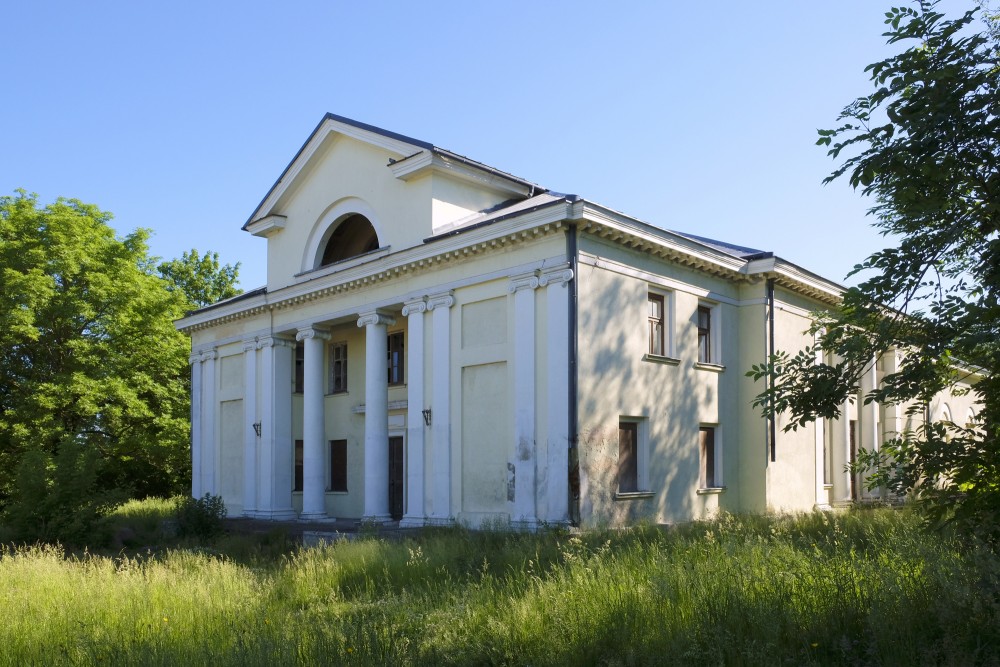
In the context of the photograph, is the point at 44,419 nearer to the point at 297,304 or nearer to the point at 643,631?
the point at 297,304

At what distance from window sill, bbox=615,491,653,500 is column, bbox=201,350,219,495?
16.4 metres

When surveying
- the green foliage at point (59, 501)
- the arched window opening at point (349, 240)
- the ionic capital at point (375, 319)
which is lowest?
the green foliage at point (59, 501)

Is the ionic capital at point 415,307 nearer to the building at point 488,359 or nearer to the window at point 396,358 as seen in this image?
the building at point 488,359

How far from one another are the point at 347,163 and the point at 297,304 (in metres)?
4.55

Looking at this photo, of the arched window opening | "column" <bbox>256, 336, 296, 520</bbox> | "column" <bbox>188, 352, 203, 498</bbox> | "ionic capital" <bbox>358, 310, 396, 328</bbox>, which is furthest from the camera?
"column" <bbox>188, 352, 203, 498</bbox>

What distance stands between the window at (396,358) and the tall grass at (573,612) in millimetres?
12524

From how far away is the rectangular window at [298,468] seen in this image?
2848 cm

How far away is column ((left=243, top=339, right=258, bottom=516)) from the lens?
2805 cm

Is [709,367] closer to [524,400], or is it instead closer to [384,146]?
[524,400]

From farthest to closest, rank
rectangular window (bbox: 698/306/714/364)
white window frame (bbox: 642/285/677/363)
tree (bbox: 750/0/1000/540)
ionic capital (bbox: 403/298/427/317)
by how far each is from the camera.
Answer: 1. rectangular window (bbox: 698/306/714/364)
2. ionic capital (bbox: 403/298/427/317)
3. white window frame (bbox: 642/285/677/363)
4. tree (bbox: 750/0/1000/540)

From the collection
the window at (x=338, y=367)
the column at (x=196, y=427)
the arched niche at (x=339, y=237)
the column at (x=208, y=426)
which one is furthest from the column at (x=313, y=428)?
the column at (x=196, y=427)

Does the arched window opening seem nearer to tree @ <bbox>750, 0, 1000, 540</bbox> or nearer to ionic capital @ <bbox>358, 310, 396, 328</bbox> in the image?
ionic capital @ <bbox>358, 310, 396, 328</bbox>

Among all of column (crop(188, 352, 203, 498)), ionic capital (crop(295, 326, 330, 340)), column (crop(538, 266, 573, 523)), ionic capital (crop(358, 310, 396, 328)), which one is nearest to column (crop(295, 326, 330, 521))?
ionic capital (crop(295, 326, 330, 340))

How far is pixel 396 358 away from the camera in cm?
2583
